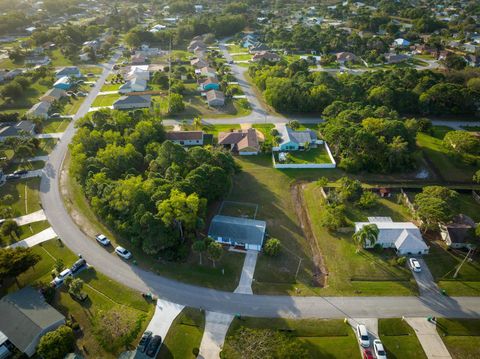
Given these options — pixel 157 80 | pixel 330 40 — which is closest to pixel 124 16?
pixel 157 80

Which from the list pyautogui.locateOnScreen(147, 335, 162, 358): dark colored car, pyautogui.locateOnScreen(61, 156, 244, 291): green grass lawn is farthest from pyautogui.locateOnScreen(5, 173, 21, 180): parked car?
pyautogui.locateOnScreen(147, 335, 162, 358): dark colored car

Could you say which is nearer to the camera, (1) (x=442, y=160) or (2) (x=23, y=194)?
(2) (x=23, y=194)

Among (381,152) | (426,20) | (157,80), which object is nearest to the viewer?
(381,152)

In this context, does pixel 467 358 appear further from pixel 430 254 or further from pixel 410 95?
pixel 410 95

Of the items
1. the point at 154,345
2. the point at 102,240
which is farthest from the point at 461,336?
the point at 102,240

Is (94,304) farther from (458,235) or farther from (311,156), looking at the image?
(458,235)

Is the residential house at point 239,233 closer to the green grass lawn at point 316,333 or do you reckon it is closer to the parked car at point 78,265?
the green grass lawn at point 316,333
